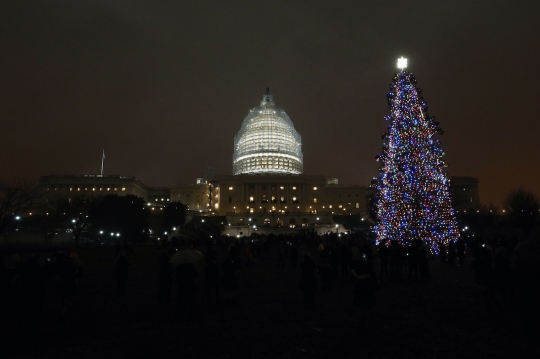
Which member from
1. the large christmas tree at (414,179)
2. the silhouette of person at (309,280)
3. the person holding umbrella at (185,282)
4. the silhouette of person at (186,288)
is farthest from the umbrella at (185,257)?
the large christmas tree at (414,179)

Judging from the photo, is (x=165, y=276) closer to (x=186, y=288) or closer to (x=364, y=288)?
(x=186, y=288)

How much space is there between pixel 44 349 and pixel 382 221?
20.4 metres

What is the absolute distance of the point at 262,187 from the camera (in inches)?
4343

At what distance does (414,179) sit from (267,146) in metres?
96.9

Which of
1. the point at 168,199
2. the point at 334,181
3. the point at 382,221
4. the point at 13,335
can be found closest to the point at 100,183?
the point at 168,199

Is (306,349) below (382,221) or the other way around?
below

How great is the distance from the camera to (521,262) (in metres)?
5.35

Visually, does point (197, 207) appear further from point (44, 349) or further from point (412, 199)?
point (44, 349)

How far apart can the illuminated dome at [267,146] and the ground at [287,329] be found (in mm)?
105998

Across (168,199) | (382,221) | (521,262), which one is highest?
(168,199)

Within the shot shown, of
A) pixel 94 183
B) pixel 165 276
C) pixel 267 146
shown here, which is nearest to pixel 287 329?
pixel 165 276

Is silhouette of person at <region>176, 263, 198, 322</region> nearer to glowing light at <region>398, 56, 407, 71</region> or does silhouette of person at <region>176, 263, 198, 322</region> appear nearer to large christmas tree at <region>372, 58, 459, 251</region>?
large christmas tree at <region>372, 58, 459, 251</region>

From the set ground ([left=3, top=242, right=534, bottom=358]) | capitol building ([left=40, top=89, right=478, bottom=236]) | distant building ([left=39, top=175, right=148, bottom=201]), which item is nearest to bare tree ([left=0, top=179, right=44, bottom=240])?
ground ([left=3, top=242, right=534, bottom=358])

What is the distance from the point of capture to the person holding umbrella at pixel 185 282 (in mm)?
10031
